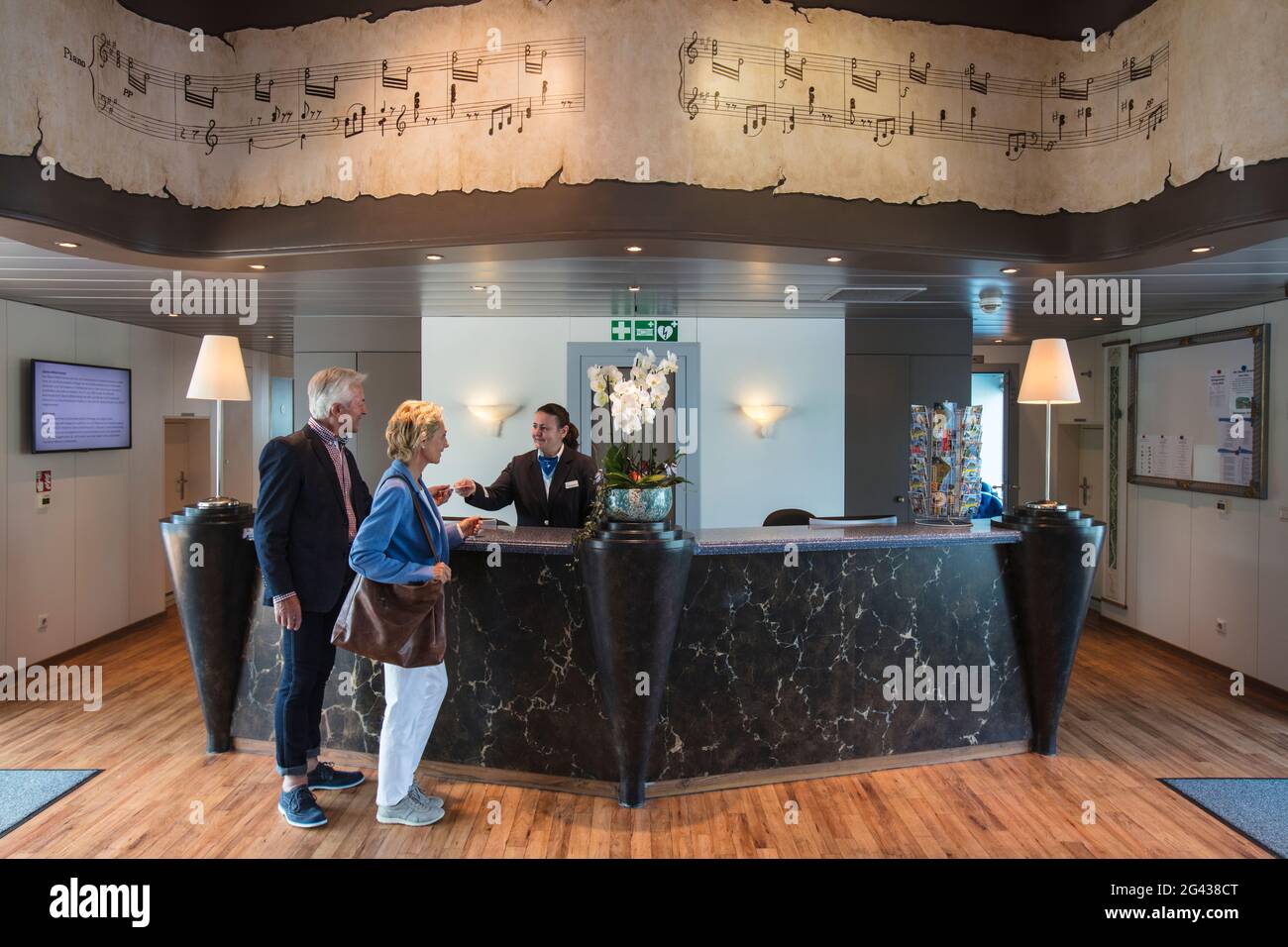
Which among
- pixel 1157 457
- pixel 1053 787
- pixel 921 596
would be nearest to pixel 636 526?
pixel 921 596

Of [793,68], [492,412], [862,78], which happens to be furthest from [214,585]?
[862,78]

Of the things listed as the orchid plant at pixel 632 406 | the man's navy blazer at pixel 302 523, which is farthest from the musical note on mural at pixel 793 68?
the man's navy blazer at pixel 302 523

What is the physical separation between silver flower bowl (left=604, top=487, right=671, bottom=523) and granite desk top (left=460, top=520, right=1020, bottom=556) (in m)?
0.26

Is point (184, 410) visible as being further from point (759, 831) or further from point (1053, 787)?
point (1053, 787)

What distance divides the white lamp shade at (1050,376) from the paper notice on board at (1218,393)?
2.06 m

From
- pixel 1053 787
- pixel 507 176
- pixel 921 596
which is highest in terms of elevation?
pixel 507 176

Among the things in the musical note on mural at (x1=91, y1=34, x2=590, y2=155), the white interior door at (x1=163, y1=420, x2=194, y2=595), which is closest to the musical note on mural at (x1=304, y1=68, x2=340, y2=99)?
the musical note on mural at (x1=91, y1=34, x2=590, y2=155)

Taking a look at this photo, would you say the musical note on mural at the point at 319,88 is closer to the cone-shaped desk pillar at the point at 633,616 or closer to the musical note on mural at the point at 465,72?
the musical note on mural at the point at 465,72

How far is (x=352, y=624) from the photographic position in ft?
10.7

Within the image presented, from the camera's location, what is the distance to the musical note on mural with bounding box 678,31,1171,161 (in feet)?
12.6

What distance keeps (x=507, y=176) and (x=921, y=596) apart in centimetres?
279

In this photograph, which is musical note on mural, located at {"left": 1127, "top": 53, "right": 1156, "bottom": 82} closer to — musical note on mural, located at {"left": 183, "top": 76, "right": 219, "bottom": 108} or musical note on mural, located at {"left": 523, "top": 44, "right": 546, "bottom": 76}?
musical note on mural, located at {"left": 523, "top": 44, "right": 546, "bottom": 76}

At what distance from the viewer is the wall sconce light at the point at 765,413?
7312 mm

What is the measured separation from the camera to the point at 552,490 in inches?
187
